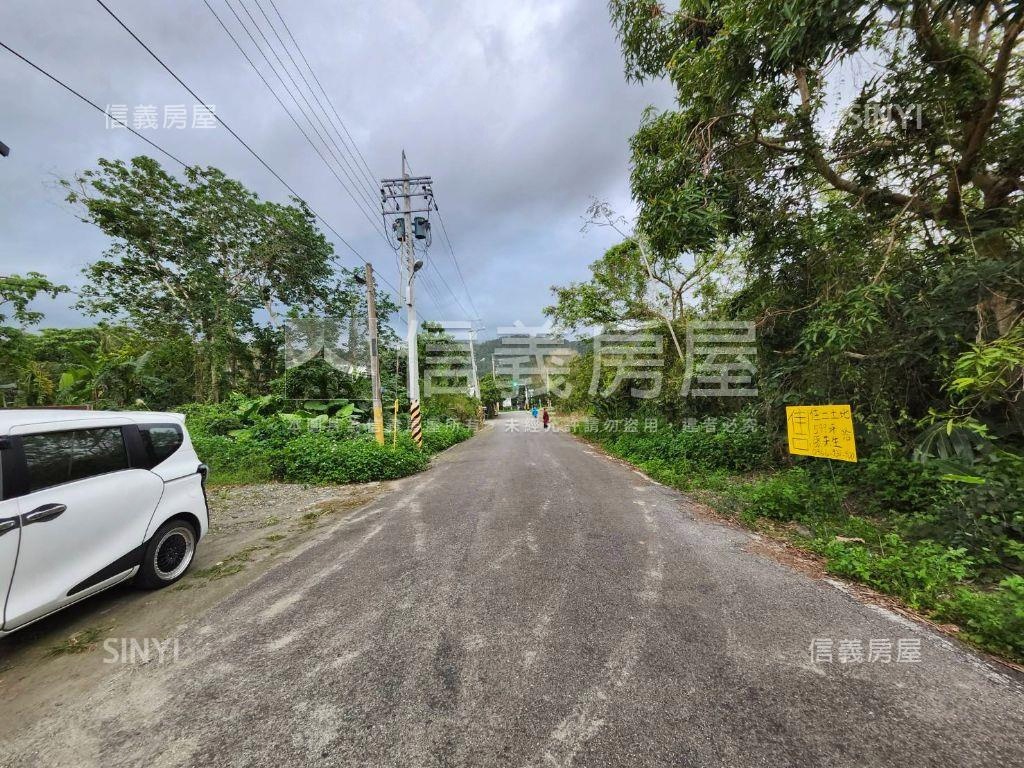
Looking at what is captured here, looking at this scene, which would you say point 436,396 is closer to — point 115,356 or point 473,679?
point 115,356

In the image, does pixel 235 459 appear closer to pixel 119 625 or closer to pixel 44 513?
pixel 119 625

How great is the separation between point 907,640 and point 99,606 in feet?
20.6

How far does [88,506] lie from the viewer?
291cm

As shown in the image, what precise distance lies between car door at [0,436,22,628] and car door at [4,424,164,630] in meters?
0.03

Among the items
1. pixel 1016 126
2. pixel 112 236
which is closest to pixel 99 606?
pixel 1016 126

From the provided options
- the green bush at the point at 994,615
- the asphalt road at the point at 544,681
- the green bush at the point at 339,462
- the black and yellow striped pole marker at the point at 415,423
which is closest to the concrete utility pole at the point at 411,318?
the black and yellow striped pole marker at the point at 415,423

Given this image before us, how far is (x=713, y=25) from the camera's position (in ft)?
16.1

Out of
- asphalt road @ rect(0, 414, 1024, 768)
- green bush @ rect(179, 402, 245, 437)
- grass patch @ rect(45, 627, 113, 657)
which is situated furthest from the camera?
green bush @ rect(179, 402, 245, 437)

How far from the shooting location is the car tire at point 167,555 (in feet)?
11.4

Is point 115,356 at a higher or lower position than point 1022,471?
higher

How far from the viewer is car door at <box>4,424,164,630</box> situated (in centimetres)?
256

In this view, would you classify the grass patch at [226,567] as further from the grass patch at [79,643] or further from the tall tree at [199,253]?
the tall tree at [199,253]

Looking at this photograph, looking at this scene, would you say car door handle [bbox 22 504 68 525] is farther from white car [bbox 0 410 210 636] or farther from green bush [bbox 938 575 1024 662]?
green bush [bbox 938 575 1024 662]

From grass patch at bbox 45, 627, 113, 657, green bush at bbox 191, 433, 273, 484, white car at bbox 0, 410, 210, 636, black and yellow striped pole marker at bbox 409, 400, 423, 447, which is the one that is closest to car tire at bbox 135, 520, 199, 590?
white car at bbox 0, 410, 210, 636
